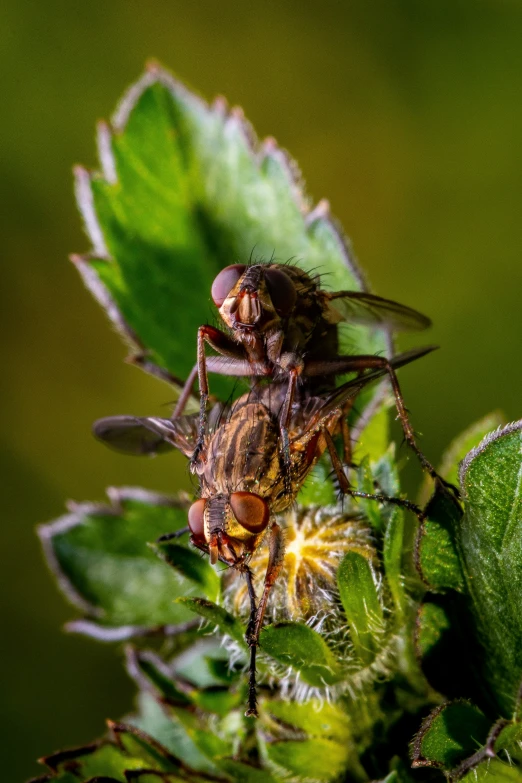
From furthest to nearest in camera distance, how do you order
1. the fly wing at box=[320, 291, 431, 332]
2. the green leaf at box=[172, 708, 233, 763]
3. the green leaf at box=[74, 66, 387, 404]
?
1. the green leaf at box=[74, 66, 387, 404]
2. the fly wing at box=[320, 291, 431, 332]
3. the green leaf at box=[172, 708, 233, 763]

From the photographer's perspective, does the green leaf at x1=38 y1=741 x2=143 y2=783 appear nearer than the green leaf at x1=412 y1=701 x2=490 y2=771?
No

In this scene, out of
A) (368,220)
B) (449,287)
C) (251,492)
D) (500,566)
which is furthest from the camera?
(368,220)

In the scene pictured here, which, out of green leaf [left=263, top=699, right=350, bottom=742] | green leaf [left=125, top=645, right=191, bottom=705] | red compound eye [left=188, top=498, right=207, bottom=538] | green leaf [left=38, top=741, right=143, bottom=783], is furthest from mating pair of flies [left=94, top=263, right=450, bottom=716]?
green leaf [left=125, top=645, right=191, bottom=705]

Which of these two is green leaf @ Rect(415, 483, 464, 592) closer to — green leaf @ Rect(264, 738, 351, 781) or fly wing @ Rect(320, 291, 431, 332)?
green leaf @ Rect(264, 738, 351, 781)

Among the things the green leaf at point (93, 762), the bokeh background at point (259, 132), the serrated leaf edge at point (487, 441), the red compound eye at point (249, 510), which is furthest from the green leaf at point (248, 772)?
the bokeh background at point (259, 132)

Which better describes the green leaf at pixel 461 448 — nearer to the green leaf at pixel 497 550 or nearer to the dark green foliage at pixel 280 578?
the dark green foliage at pixel 280 578

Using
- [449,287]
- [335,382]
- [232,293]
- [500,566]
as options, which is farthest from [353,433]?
[449,287]

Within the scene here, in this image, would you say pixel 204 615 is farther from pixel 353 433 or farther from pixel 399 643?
pixel 353 433
